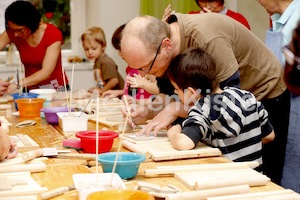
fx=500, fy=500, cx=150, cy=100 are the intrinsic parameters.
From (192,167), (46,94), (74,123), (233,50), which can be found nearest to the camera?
(192,167)

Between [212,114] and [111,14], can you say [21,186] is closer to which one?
[212,114]

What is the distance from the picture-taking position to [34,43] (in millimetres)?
4145

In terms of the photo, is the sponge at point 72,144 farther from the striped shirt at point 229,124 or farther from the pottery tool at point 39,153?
the striped shirt at point 229,124

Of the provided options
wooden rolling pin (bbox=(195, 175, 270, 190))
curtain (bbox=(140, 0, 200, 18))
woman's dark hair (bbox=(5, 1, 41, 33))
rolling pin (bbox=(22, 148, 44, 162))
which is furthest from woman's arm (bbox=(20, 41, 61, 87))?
wooden rolling pin (bbox=(195, 175, 270, 190))

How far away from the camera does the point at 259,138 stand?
7.03ft

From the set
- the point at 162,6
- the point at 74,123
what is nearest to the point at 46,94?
the point at 74,123

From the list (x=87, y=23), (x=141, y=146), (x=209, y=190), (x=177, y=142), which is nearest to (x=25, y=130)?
(x=141, y=146)

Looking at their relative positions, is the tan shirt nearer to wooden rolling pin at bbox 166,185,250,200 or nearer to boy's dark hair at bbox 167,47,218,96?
boy's dark hair at bbox 167,47,218,96

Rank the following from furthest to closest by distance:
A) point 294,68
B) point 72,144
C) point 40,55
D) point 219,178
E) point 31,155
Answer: point 40,55 → point 72,144 → point 31,155 → point 219,178 → point 294,68

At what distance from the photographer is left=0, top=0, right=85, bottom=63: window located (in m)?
5.81

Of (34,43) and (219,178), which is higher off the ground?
(219,178)

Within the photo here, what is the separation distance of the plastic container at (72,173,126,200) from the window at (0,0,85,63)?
441cm

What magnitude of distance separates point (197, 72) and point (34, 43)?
2337 mm

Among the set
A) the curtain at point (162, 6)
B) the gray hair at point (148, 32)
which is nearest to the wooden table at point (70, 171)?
the gray hair at point (148, 32)
